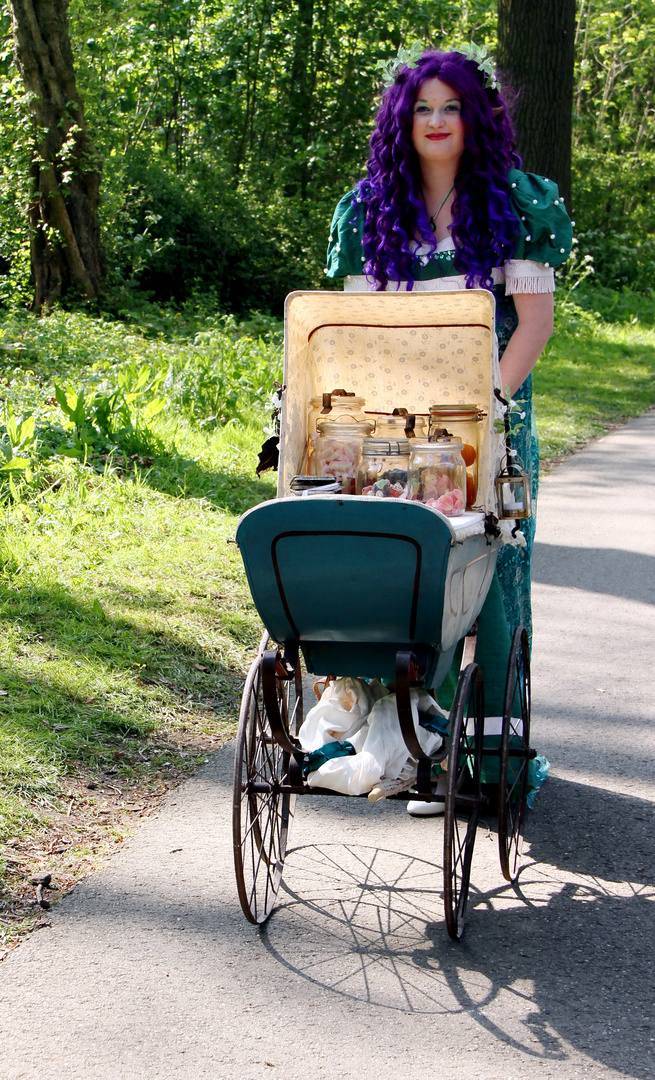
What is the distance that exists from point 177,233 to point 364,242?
1412cm

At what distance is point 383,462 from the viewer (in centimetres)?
281

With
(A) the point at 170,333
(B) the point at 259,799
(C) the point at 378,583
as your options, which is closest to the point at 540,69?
(A) the point at 170,333

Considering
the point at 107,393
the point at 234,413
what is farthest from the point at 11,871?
the point at 234,413

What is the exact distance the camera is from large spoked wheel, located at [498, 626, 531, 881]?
2881mm

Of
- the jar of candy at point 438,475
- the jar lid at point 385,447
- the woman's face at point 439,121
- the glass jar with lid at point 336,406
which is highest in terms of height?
the woman's face at point 439,121

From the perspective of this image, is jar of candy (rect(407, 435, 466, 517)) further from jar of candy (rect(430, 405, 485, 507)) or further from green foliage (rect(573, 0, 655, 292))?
green foliage (rect(573, 0, 655, 292))

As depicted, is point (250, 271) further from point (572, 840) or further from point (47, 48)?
point (572, 840)

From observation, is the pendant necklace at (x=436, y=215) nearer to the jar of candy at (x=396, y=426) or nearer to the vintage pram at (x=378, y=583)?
the vintage pram at (x=378, y=583)

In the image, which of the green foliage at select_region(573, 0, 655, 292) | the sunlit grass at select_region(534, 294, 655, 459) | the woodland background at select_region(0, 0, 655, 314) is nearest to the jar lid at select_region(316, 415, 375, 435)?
the sunlit grass at select_region(534, 294, 655, 459)

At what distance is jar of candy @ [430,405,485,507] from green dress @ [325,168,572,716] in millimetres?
387

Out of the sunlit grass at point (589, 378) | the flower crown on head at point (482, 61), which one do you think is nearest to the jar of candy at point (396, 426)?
the flower crown on head at point (482, 61)

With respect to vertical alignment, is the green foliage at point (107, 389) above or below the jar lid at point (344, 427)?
below

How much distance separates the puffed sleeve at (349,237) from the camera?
3.46 metres

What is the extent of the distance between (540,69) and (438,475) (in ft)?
33.0
